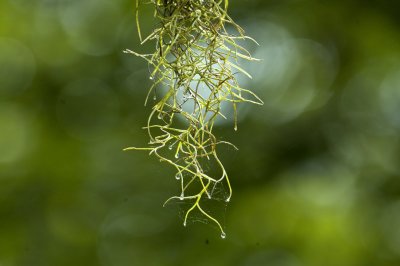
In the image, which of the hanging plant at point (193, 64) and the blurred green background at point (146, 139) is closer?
the hanging plant at point (193, 64)

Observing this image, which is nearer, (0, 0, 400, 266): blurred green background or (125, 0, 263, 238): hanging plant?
(125, 0, 263, 238): hanging plant

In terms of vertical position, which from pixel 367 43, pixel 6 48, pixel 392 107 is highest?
pixel 367 43

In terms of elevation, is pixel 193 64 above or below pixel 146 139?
above

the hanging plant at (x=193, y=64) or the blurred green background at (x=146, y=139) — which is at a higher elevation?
the hanging plant at (x=193, y=64)

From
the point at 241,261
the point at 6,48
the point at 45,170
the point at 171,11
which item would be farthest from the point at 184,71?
the point at 6,48

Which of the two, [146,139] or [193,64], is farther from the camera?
[146,139]

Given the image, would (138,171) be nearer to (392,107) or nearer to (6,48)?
(6,48)

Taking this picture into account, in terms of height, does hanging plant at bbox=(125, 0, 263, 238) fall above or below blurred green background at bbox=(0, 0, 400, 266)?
above

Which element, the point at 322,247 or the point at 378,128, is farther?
the point at 378,128
